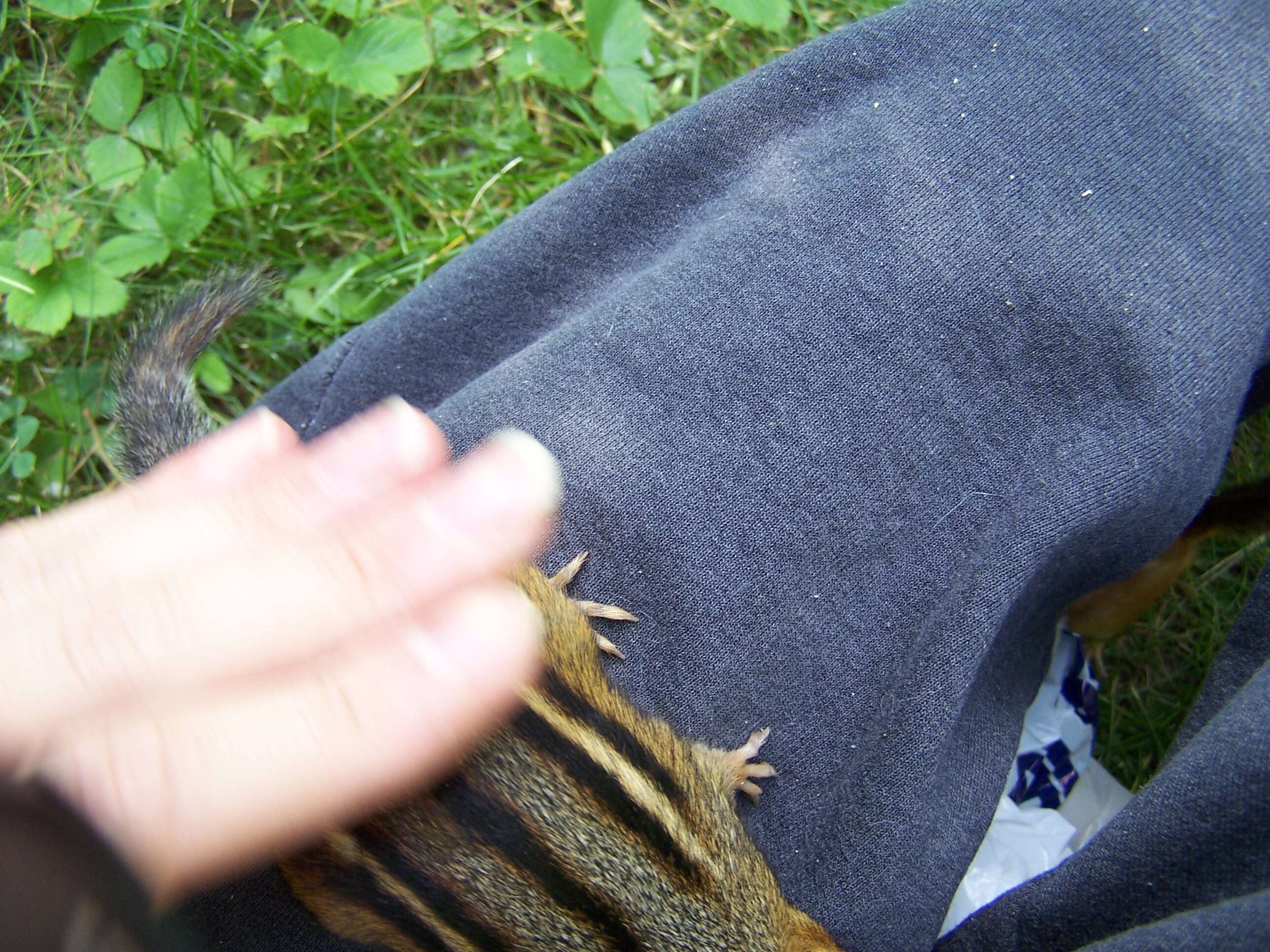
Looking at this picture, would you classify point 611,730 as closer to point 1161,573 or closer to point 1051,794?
point 1051,794

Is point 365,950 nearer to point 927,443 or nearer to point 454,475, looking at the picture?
point 454,475

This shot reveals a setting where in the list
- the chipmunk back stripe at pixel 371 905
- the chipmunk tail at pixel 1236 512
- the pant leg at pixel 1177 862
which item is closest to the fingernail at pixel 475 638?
the chipmunk back stripe at pixel 371 905

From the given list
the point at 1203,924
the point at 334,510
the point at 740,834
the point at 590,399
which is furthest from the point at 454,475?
the point at 1203,924

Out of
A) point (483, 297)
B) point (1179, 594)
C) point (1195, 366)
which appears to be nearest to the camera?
point (1195, 366)

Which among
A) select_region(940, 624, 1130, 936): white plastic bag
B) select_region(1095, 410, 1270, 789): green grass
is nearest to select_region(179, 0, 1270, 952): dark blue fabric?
select_region(940, 624, 1130, 936): white plastic bag

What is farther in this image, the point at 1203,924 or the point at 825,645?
the point at 825,645

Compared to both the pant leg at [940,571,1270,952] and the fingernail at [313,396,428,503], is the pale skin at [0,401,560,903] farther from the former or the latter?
the pant leg at [940,571,1270,952]

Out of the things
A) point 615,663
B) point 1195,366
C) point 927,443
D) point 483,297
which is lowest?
point 615,663
